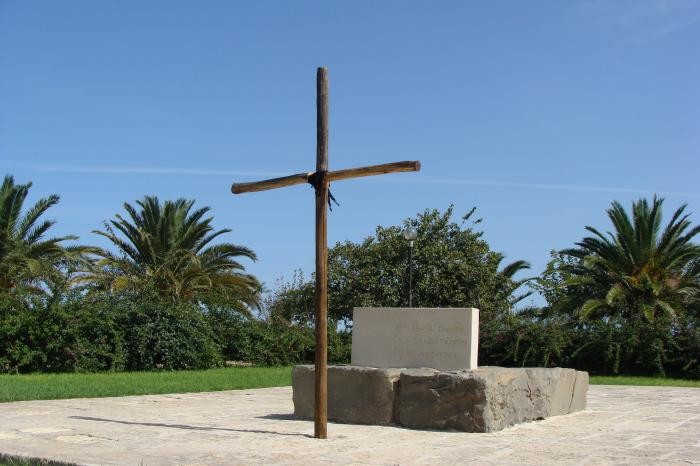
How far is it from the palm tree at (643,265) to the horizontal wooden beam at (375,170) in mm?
15676

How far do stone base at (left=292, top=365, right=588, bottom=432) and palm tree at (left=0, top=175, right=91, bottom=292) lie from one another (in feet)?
44.4

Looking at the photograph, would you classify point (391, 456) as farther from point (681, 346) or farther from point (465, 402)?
point (681, 346)

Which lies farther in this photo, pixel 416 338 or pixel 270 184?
pixel 416 338

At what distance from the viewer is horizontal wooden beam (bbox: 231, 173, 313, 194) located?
813 cm

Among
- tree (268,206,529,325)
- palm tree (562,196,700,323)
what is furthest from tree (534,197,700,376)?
tree (268,206,529,325)

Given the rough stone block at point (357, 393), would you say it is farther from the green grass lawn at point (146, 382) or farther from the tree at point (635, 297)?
the tree at point (635, 297)

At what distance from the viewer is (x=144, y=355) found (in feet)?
61.9

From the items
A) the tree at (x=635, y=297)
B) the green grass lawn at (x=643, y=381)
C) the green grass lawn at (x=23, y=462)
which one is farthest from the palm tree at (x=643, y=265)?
the green grass lawn at (x=23, y=462)

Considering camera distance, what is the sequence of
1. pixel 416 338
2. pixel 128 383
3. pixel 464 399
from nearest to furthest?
pixel 464 399
pixel 416 338
pixel 128 383

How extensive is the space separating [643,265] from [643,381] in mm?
5190

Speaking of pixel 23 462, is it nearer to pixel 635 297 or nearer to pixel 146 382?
pixel 146 382

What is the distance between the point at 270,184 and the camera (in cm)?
850

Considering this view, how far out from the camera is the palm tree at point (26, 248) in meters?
21.0

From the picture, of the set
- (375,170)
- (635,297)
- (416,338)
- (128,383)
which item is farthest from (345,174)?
(635,297)
